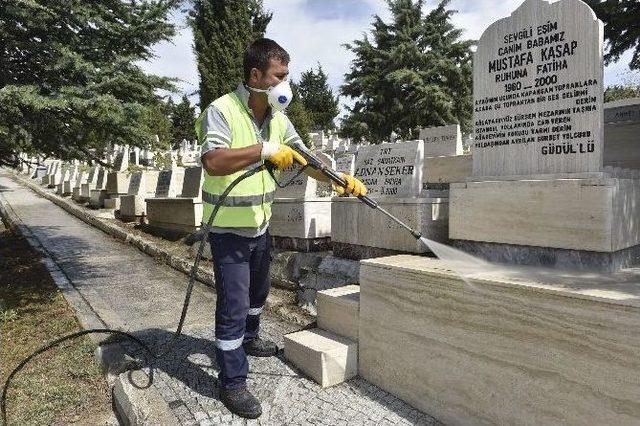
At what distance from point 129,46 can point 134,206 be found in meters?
7.19

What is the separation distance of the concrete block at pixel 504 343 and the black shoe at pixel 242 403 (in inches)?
38.2

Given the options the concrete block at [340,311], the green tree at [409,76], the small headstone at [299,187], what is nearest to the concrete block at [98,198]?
the small headstone at [299,187]

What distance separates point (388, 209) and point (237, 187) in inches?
83.3

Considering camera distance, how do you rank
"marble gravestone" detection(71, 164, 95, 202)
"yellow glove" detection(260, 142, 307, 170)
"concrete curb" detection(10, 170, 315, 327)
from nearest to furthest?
1. "yellow glove" detection(260, 142, 307, 170)
2. "concrete curb" detection(10, 170, 315, 327)
3. "marble gravestone" detection(71, 164, 95, 202)

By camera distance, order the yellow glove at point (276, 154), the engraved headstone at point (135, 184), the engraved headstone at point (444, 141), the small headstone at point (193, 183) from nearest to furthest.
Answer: the yellow glove at point (276, 154), the small headstone at point (193, 183), the engraved headstone at point (444, 141), the engraved headstone at point (135, 184)

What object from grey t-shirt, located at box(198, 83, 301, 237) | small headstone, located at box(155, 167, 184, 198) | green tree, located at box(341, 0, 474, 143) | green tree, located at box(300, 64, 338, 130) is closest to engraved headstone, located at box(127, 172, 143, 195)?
small headstone, located at box(155, 167, 184, 198)

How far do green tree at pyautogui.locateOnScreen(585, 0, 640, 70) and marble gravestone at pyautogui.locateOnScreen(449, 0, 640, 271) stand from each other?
9498 mm

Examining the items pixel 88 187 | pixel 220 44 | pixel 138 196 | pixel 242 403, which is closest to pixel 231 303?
pixel 242 403

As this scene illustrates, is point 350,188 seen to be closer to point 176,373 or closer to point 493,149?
point 493,149

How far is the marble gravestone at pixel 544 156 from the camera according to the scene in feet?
Result: 10.7

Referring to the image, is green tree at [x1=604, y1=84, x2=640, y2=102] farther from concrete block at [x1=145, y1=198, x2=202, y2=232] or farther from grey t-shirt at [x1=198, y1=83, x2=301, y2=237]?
grey t-shirt at [x1=198, y1=83, x2=301, y2=237]

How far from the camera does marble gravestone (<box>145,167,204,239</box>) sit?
28.7 feet

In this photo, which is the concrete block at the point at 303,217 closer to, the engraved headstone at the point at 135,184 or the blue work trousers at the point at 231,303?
the blue work trousers at the point at 231,303

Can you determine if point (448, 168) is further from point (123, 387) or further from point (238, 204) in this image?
point (123, 387)
